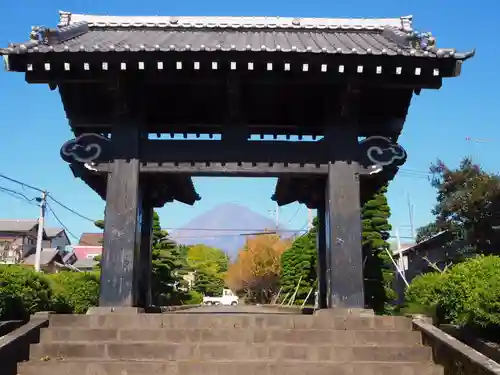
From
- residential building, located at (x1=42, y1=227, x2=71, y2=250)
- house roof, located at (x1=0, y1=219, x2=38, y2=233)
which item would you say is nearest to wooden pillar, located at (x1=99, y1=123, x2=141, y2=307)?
house roof, located at (x1=0, y1=219, x2=38, y2=233)

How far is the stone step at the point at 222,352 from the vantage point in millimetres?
7281

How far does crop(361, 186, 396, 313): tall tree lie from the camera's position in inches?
960

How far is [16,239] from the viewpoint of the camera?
55094 millimetres

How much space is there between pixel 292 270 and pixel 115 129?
3235 cm

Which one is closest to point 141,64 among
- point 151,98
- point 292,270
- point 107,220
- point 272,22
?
point 151,98

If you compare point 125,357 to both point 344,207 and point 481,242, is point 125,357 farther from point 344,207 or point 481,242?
point 481,242

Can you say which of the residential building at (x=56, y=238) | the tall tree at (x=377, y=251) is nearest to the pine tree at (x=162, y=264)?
the tall tree at (x=377, y=251)

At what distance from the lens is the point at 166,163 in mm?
9531

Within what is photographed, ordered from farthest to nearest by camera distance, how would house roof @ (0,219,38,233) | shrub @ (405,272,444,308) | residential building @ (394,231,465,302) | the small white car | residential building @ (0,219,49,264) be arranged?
the small white car → house roof @ (0,219,38,233) → residential building @ (0,219,49,264) → residential building @ (394,231,465,302) → shrub @ (405,272,444,308)

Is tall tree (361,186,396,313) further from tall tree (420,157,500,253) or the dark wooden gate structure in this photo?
the dark wooden gate structure

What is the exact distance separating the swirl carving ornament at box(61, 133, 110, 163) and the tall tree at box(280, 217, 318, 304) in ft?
84.2

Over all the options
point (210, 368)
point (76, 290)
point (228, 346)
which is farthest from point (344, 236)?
point (76, 290)

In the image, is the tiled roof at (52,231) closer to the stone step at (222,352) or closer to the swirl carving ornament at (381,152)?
the stone step at (222,352)

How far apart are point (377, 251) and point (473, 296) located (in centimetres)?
1904
